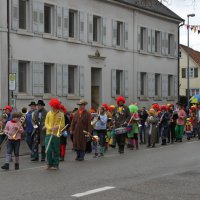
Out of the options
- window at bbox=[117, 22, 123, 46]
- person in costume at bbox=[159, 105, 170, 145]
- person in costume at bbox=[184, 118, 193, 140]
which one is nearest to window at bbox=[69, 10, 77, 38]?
window at bbox=[117, 22, 123, 46]

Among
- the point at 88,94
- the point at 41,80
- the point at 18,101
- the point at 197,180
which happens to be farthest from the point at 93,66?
the point at 197,180

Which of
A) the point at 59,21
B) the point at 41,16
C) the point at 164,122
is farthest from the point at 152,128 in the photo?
the point at 59,21

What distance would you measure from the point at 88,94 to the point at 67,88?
6.68ft

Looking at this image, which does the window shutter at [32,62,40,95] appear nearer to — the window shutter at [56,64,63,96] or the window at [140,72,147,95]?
the window shutter at [56,64,63,96]

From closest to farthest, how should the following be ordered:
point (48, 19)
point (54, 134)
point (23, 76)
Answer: point (54, 134), point (23, 76), point (48, 19)

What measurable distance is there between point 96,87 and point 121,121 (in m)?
13.8

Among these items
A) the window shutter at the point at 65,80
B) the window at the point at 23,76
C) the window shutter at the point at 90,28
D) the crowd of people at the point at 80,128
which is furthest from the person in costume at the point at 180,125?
the window shutter at the point at 90,28

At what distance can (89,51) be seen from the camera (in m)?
30.6

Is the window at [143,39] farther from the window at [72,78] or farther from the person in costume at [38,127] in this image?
the person in costume at [38,127]

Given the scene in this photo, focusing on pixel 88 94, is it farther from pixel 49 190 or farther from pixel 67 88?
pixel 49 190

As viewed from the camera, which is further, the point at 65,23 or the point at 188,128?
the point at 65,23

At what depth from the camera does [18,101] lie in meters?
25.8

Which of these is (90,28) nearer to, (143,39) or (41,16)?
(41,16)

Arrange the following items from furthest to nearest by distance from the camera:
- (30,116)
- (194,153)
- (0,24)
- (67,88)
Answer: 1. (67,88)
2. (0,24)
3. (194,153)
4. (30,116)
